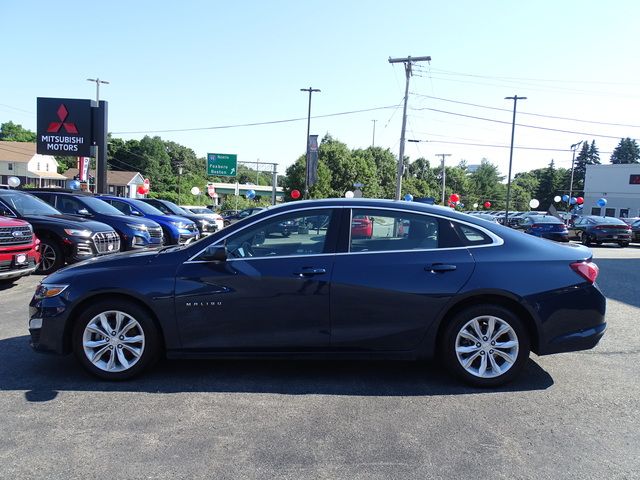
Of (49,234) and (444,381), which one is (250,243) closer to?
(444,381)

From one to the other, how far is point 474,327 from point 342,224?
1466 mm

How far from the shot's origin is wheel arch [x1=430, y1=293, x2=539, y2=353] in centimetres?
436

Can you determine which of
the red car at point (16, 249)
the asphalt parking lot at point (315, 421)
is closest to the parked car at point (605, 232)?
the asphalt parking lot at point (315, 421)

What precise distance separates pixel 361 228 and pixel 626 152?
127332mm

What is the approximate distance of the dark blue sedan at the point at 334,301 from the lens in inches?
169

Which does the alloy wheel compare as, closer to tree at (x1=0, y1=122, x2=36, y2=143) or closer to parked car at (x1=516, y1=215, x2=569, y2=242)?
parked car at (x1=516, y1=215, x2=569, y2=242)

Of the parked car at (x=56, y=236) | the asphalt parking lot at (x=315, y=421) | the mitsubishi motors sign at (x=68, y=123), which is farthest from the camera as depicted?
the mitsubishi motors sign at (x=68, y=123)

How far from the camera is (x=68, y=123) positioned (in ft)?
70.0

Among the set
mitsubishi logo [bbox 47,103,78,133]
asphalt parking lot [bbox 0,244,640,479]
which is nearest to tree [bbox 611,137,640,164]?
mitsubishi logo [bbox 47,103,78,133]

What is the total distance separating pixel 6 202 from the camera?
993 centimetres

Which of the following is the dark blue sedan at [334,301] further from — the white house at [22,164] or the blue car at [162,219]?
the white house at [22,164]

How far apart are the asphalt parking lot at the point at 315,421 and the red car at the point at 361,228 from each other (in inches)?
52.2

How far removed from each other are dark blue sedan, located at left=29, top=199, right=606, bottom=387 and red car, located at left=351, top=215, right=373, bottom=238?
0.12 feet

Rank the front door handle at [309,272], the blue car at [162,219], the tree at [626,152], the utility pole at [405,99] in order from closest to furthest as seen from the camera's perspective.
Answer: the front door handle at [309,272]
the blue car at [162,219]
the utility pole at [405,99]
the tree at [626,152]
